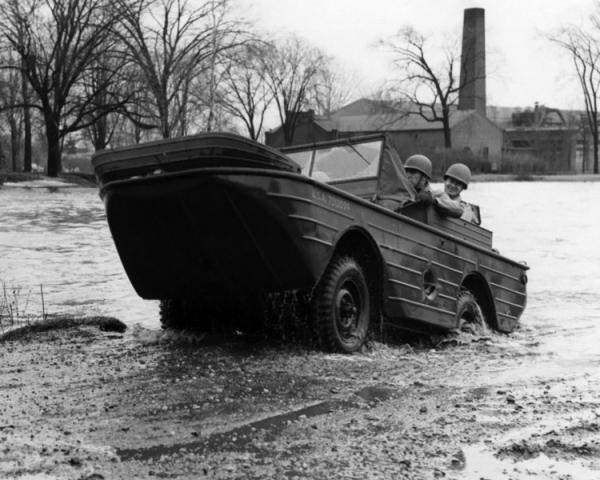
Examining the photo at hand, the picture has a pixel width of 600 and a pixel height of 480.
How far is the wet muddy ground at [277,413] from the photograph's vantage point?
178 inches

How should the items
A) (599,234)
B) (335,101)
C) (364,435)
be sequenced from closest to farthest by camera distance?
(364,435) → (599,234) → (335,101)

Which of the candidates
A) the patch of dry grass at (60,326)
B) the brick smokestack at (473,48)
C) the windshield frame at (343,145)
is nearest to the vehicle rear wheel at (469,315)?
the windshield frame at (343,145)

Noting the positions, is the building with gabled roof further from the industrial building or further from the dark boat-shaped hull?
the dark boat-shaped hull

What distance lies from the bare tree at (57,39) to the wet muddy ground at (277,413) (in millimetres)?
33745

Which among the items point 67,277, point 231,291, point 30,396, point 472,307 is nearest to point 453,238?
point 472,307

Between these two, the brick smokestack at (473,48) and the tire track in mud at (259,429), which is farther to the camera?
the brick smokestack at (473,48)

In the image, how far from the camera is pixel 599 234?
23.7 m

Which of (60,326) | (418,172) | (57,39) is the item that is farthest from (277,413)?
(57,39)

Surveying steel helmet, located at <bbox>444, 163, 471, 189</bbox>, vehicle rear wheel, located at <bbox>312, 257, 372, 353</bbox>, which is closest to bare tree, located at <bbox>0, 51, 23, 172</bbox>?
steel helmet, located at <bbox>444, 163, 471, 189</bbox>

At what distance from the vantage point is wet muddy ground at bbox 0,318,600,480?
14.9 ft

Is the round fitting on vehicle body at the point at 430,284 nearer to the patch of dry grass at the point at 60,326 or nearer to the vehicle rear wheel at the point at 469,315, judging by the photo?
the vehicle rear wheel at the point at 469,315

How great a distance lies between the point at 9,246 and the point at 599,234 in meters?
13.9

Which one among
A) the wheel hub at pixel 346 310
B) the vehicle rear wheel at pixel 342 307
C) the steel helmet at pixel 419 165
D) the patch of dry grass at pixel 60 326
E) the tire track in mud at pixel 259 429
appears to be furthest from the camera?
the steel helmet at pixel 419 165

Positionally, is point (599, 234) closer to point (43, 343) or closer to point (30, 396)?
point (43, 343)
